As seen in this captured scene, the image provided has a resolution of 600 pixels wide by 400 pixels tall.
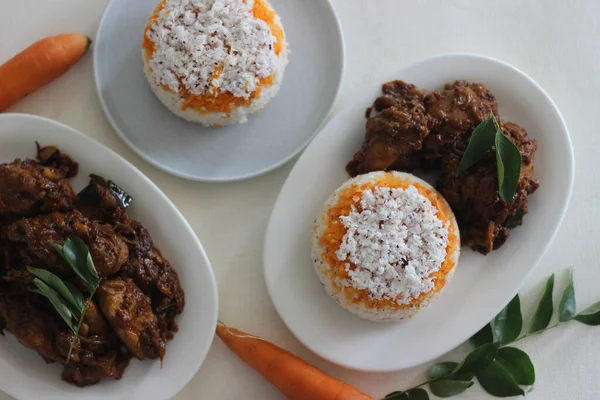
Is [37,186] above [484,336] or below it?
above

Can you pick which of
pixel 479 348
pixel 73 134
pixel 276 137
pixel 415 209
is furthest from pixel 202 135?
pixel 479 348

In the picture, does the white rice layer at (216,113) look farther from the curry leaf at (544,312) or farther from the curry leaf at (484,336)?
the curry leaf at (544,312)

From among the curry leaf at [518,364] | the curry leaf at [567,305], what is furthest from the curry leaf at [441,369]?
the curry leaf at [567,305]

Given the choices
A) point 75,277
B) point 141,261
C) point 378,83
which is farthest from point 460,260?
point 75,277

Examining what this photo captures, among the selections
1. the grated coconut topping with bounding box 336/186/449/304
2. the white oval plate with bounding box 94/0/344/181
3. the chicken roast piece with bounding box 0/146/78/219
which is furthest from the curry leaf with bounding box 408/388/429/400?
the chicken roast piece with bounding box 0/146/78/219

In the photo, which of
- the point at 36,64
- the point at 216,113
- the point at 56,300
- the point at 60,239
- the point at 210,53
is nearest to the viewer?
the point at 56,300

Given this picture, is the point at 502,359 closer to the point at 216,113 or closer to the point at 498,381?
the point at 498,381

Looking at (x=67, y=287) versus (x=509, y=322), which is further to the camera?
(x=509, y=322)
